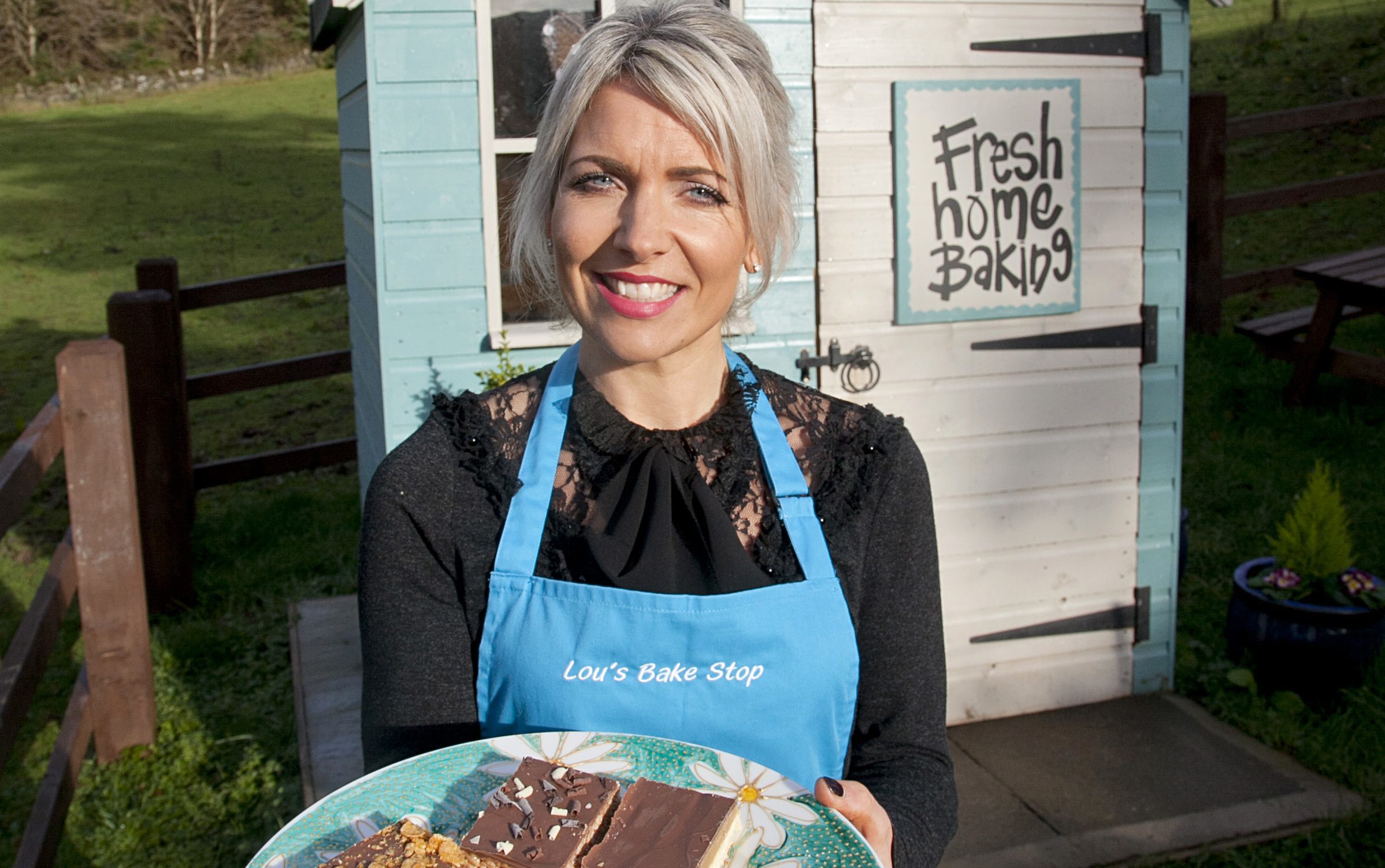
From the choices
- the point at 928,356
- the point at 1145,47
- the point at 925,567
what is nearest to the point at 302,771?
the point at 928,356

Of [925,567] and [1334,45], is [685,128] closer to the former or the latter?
[925,567]

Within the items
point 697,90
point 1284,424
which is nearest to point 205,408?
point 1284,424

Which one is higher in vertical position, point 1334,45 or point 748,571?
point 1334,45

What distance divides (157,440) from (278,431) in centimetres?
A: 389

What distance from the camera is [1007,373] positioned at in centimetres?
441

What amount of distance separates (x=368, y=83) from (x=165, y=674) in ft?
9.05

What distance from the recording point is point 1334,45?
15.5 meters

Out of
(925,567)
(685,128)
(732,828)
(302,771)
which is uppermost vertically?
(685,128)

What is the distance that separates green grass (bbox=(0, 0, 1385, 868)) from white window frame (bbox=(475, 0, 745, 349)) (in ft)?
5.92

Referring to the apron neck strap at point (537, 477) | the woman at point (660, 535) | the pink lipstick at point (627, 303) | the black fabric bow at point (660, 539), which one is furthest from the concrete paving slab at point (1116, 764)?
the pink lipstick at point (627, 303)

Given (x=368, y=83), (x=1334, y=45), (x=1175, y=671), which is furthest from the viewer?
(x=1334, y=45)

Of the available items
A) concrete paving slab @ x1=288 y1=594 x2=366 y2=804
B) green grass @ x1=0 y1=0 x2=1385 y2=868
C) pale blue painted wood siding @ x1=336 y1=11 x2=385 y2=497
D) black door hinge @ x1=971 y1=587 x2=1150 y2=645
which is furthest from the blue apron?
black door hinge @ x1=971 y1=587 x2=1150 y2=645

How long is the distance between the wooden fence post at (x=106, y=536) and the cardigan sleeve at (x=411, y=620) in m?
2.76

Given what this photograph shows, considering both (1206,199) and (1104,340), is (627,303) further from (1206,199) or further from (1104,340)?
(1206,199)
